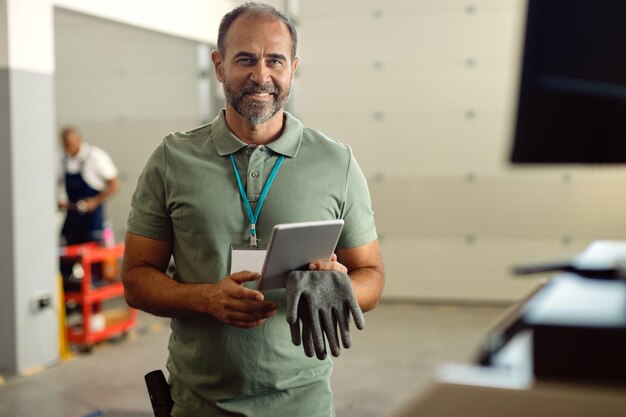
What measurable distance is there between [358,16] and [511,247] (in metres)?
3.10

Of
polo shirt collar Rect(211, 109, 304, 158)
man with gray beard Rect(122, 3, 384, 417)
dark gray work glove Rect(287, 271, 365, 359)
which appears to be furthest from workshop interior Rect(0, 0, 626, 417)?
polo shirt collar Rect(211, 109, 304, 158)

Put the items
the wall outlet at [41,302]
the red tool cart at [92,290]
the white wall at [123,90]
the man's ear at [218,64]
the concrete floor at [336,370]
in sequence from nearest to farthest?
the man's ear at [218,64] < the concrete floor at [336,370] < the wall outlet at [41,302] < the red tool cart at [92,290] < the white wall at [123,90]

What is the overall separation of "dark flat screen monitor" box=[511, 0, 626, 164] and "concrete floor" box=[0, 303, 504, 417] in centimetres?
330

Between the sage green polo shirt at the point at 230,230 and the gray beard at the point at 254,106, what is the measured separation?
0.23 feet

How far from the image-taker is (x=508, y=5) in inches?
335

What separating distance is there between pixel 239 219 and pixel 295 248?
0.31 metres

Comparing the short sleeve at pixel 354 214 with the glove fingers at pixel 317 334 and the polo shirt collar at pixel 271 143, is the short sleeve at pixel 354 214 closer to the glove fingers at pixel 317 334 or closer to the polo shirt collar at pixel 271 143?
the polo shirt collar at pixel 271 143

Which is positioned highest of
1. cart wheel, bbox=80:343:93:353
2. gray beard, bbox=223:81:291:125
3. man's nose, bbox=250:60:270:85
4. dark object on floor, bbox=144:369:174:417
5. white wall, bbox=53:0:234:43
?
white wall, bbox=53:0:234:43

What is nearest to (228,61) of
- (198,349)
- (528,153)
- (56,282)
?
(198,349)

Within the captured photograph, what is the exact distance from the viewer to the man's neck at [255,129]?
2.01 meters

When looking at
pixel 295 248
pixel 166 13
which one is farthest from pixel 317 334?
pixel 166 13

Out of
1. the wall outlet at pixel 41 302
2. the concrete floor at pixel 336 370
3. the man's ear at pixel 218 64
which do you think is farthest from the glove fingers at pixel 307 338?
the wall outlet at pixel 41 302

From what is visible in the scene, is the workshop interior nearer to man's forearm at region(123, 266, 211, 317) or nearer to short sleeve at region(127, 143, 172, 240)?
man's forearm at region(123, 266, 211, 317)

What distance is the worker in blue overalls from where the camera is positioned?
7.89 metres
